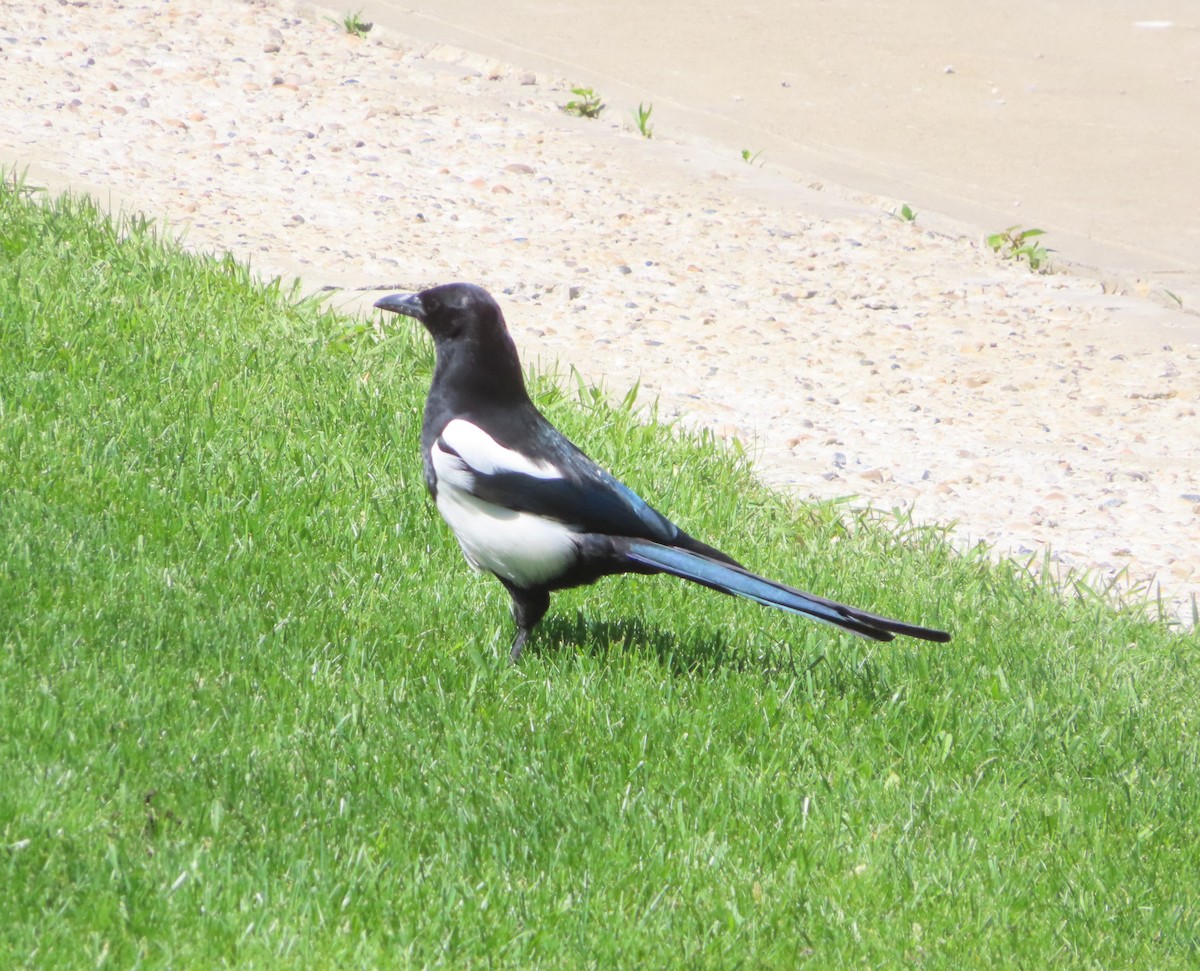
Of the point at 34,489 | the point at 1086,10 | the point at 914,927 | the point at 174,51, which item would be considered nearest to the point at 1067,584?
the point at 914,927

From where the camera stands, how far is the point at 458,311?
3912mm

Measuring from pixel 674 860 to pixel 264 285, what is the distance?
3.67m

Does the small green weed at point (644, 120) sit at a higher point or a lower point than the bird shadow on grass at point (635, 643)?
higher

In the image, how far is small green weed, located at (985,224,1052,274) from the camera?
25.2 feet

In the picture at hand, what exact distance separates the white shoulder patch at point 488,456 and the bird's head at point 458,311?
0.27 m

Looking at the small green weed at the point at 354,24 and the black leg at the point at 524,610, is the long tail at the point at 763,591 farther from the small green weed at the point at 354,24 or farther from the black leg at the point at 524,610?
the small green weed at the point at 354,24

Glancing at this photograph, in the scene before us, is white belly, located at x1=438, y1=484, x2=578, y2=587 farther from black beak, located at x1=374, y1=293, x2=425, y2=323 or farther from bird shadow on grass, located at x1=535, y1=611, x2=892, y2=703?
black beak, located at x1=374, y1=293, x2=425, y2=323

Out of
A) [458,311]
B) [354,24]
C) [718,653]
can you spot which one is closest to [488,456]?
[458,311]

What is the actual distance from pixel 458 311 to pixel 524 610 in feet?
2.47

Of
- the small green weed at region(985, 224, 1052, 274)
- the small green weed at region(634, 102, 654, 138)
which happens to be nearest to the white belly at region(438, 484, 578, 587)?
the small green weed at region(985, 224, 1052, 274)

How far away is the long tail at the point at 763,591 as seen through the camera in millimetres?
3554

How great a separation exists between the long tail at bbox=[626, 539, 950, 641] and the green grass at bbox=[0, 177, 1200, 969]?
0.31 metres

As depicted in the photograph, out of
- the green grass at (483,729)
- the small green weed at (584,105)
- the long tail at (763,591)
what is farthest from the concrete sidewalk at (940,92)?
the long tail at (763,591)

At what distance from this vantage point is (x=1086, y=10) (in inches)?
478
